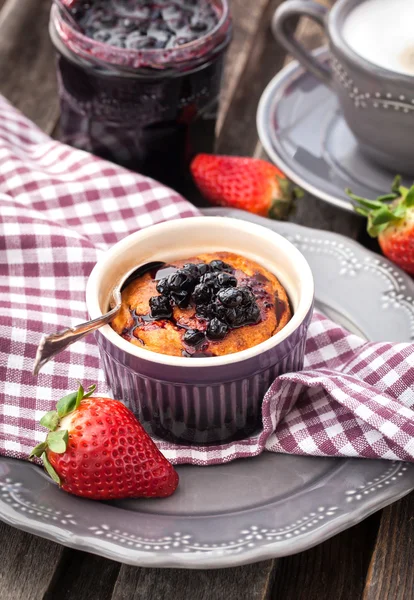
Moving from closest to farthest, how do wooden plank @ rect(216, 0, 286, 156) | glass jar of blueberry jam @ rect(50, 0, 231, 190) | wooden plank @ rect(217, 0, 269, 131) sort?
glass jar of blueberry jam @ rect(50, 0, 231, 190)
wooden plank @ rect(216, 0, 286, 156)
wooden plank @ rect(217, 0, 269, 131)

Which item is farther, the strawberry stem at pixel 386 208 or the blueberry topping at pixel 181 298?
the strawberry stem at pixel 386 208

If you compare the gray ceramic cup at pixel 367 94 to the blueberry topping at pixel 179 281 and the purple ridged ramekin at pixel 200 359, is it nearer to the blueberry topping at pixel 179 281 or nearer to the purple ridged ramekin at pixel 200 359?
the purple ridged ramekin at pixel 200 359

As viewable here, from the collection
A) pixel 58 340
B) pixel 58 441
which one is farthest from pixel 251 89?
pixel 58 441

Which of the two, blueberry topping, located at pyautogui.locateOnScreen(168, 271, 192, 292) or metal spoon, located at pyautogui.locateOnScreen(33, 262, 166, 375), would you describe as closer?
metal spoon, located at pyautogui.locateOnScreen(33, 262, 166, 375)

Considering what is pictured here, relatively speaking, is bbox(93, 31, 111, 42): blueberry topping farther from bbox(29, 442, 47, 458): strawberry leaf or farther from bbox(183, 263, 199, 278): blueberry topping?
bbox(29, 442, 47, 458): strawberry leaf

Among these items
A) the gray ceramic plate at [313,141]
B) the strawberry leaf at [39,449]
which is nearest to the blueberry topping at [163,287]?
the strawberry leaf at [39,449]

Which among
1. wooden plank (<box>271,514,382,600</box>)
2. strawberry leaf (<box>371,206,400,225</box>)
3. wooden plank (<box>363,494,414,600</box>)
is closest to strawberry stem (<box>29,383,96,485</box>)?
wooden plank (<box>271,514,382,600</box>)

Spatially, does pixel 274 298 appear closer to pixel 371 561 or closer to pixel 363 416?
pixel 363 416
